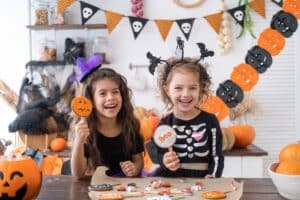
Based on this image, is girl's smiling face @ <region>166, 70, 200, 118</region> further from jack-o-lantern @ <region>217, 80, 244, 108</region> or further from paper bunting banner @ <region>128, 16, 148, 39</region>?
paper bunting banner @ <region>128, 16, 148, 39</region>

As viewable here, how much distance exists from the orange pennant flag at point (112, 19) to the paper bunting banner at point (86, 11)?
0.39 ft

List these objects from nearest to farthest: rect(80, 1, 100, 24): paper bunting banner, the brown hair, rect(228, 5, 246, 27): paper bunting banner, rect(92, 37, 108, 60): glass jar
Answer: the brown hair < rect(80, 1, 100, 24): paper bunting banner < rect(228, 5, 246, 27): paper bunting banner < rect(92, 37, 108, 60): glass jar

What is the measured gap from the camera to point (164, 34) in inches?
120

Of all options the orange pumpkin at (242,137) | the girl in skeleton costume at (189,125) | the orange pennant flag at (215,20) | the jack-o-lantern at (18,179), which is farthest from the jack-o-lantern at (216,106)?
the jack-o-lantern at (18,179)

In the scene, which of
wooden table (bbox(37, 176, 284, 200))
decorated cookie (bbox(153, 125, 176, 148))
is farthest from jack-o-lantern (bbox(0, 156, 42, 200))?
decorated cookie (bbox(153, 125, 176, 148))

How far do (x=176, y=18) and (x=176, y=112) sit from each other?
5.45ft

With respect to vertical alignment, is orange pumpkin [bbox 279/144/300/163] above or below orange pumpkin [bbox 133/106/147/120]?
above

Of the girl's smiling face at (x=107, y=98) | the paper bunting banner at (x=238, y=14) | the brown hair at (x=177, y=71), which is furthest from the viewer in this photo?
the paper bunting banner at (x=238, y=14)

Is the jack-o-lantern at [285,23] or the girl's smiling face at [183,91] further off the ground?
the jack-o-lantern at [285,23]

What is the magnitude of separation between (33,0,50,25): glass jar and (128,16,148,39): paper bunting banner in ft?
2.00

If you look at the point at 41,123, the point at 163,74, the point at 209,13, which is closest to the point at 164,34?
the point at 209,13

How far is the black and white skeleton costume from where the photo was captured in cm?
155

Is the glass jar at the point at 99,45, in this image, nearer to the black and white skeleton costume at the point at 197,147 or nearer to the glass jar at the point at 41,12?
the glass jar at the point at 41,12

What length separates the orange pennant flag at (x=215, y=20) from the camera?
3045mm
